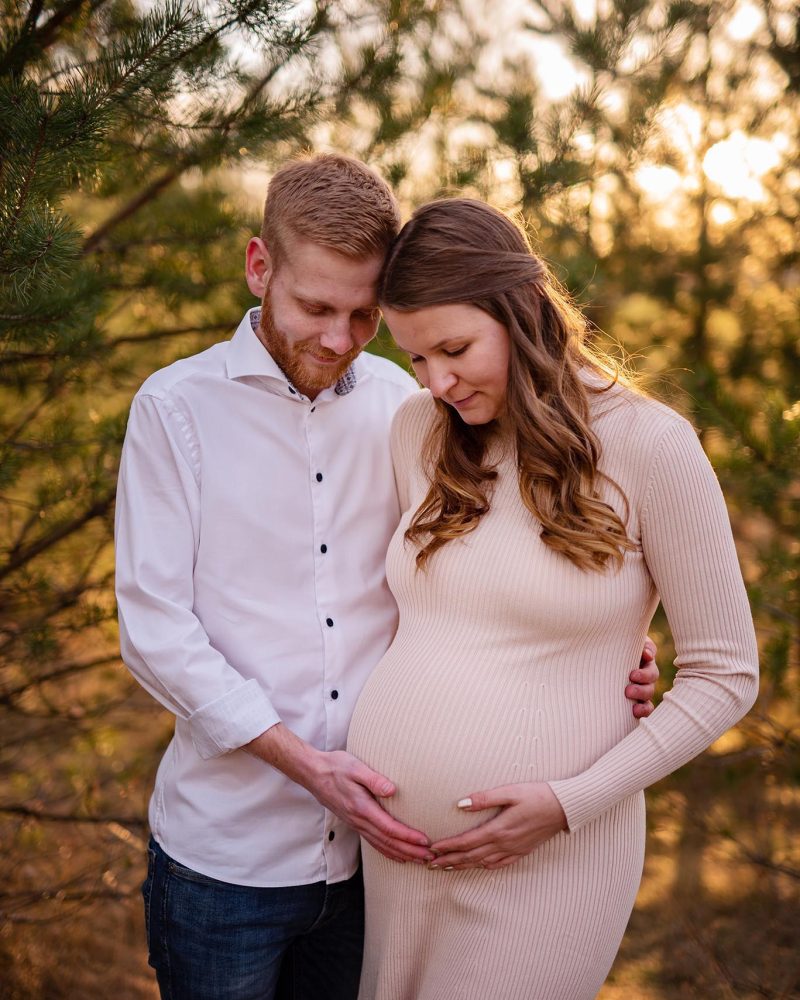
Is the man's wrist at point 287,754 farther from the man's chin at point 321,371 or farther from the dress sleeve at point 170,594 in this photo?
the man's chin at point 321,371

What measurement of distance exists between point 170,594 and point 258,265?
0.68m

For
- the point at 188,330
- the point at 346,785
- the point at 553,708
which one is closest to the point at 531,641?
the point at 553,708

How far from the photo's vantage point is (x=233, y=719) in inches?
66.4

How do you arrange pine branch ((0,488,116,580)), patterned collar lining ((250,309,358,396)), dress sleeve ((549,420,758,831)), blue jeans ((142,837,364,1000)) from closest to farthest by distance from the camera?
dress sleeve ((549,420,758,831))
blue jeans ((142,837,364,1000))
patterned collar lining ((250,309,358,396))
pine branch ((0,488,116,580))

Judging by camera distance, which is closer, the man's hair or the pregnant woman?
the pregnant woman

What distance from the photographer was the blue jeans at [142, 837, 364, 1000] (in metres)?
1.77

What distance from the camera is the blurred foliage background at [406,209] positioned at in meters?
1.95

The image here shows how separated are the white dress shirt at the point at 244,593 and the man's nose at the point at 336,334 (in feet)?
0.49

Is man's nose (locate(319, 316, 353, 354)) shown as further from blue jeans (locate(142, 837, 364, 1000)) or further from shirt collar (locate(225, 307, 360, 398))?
blue jeans (locate(142, 837, 364, 1000))

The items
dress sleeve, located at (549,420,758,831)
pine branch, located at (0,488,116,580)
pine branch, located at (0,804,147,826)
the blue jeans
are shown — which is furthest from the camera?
pine branch, located at (0,804,147,826)

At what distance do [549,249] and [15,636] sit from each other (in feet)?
7.45

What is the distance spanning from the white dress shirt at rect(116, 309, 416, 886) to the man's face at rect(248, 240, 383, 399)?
2.5 inches

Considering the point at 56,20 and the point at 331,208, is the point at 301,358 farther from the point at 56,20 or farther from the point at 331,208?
the point at 56,20

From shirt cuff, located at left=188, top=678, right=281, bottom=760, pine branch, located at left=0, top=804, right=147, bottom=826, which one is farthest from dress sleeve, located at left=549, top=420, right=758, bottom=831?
pine branch, located at left=0, top=804, right=147, bottom=826
